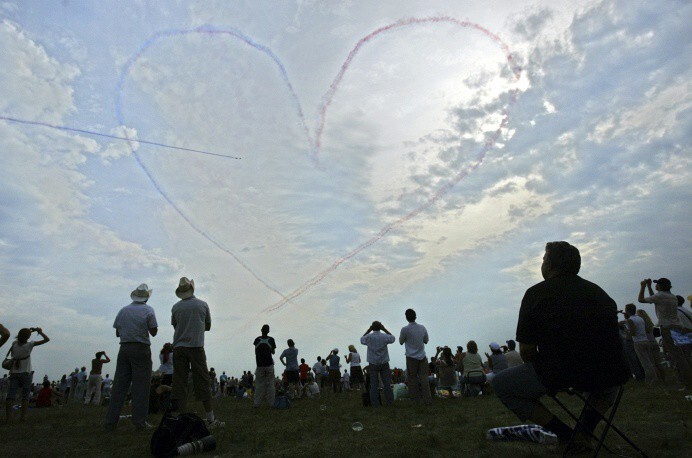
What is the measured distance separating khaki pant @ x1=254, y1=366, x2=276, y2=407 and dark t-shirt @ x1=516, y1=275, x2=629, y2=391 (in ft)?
30.2

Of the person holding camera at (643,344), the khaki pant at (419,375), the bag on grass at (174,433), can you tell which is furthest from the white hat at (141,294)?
the person holding camera at (643,344)

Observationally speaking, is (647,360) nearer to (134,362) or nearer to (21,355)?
(134,362)

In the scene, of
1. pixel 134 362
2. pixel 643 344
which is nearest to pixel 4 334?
pixel 134 362

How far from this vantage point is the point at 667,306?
8.85m

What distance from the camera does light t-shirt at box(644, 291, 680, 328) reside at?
28.9 ft

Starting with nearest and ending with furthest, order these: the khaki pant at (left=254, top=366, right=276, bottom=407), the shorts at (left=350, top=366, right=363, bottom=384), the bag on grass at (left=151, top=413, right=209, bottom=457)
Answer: the bag on grass at (left=151, top=413, right=209, bottom=457) → the khaki pant at (left=254, top=366, right=276, bottom=407) → the shorts at (left=350, top=366, right=363, bottom=384)

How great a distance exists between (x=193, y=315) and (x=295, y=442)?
3.01 metres

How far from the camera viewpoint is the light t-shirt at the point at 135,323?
7137 mm

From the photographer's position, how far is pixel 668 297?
8789mm

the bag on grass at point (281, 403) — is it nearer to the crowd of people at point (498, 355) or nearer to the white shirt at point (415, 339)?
the crowd of people at point (498, 355)

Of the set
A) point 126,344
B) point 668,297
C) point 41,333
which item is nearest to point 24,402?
point 41,333

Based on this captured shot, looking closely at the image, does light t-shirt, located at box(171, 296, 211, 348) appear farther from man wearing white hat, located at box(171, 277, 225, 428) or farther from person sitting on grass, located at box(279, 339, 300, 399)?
person sitting on grass, located at box(279, 339, 300, 399)

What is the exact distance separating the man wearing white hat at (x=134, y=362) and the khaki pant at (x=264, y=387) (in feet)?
15.3

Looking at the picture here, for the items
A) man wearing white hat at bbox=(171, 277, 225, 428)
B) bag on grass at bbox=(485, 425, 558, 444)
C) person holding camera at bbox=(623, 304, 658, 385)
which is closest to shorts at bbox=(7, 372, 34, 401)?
man wearing white hat at bbox=(171, 277, 225, 428)
